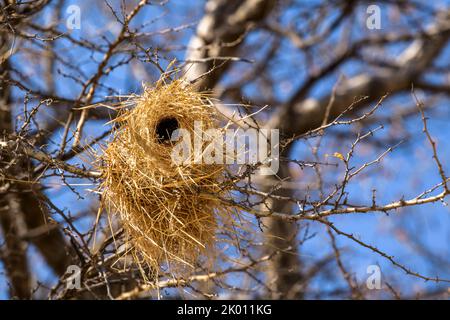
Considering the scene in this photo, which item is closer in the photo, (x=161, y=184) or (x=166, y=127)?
Answer: (x=161, y=184)

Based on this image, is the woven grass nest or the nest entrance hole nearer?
the woven grass nest

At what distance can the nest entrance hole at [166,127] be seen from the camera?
281 centimetres

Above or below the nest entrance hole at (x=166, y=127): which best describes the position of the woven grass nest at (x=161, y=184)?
below

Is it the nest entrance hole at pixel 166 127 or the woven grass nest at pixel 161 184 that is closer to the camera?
the woven grass nest at pixel 161 184

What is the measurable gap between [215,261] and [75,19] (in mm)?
1503

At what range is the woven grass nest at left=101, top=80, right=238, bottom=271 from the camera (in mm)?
2602

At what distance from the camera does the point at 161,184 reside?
8.43 ft

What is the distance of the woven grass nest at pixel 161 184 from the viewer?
2.60 metres

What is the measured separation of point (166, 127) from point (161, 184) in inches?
13.5

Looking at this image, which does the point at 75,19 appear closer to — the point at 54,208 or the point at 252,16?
the point at 54,208

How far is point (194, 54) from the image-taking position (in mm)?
4293

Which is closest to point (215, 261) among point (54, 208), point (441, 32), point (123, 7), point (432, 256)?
point (54, 208)

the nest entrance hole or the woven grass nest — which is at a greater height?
the nest entrance hole

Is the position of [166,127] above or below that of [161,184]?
above
